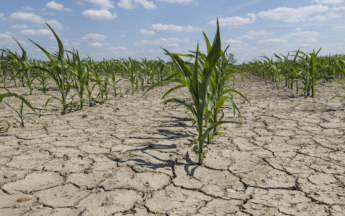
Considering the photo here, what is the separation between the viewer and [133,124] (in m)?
2.52

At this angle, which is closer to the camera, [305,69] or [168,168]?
[168,168]

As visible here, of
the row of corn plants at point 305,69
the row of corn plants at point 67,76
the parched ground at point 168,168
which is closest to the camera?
the parched ground at point 168,168

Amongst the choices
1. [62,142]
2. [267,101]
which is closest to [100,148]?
[62,142]

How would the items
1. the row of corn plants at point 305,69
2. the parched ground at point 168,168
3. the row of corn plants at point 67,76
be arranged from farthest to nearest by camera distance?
1. the row of corn plants at point 305,69
2. the row of corn plants at point 67,76
3. the parched ground at point 168,168

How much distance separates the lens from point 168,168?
155cm

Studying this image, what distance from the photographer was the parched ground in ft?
3.90

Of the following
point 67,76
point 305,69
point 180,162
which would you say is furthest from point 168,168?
point 305,69

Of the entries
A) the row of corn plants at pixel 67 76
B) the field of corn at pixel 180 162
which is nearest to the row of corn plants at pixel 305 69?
the field of corn at pixel 180 162

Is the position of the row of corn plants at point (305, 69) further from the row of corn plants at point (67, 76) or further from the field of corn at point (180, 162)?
the row of corn plants at point (67, 76)

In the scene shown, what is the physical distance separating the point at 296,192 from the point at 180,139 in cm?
94

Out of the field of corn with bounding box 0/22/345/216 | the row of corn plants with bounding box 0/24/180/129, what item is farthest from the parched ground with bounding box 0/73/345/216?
the row of corn plants with bounding box 0/24/180/129

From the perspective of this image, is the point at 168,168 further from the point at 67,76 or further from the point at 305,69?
the point at 305,69

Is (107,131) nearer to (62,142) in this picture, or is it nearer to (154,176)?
(62,142)

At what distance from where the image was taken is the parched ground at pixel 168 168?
1189 millimetres
